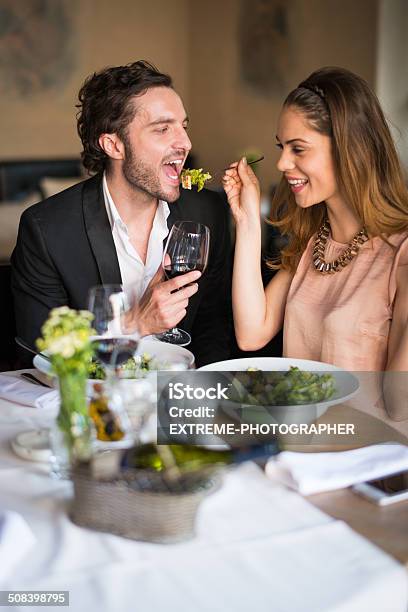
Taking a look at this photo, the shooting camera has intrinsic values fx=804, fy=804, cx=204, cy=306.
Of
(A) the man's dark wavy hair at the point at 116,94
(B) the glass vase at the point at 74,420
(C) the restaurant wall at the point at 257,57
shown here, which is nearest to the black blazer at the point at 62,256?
(A) the man's dark wavy hair at the point at 116,94

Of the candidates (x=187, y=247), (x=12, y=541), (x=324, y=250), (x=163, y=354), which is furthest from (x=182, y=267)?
(x=12, y=541)

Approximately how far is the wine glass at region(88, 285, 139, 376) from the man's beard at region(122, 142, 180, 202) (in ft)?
4.29

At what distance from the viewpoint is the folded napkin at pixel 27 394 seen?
168cm

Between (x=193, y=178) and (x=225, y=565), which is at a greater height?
(x=193, y=178)

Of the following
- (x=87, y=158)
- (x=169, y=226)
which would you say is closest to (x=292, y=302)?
(x=169, y=226)

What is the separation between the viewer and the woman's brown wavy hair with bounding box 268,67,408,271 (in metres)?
2.08

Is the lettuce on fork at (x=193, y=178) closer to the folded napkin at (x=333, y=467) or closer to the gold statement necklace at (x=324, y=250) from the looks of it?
the gold statement necklace at (x=324, y=250)

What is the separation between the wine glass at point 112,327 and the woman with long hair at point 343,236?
837 mm

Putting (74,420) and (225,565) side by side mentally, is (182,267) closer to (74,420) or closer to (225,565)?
(74,420)

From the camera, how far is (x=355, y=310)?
212 cm

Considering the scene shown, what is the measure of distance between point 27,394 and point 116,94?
1.40 m

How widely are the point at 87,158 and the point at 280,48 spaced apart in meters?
4.32

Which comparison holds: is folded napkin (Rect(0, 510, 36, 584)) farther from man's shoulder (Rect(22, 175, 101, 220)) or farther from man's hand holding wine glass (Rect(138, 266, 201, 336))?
man's shoulder (Rect(22, 175, 101, 220))

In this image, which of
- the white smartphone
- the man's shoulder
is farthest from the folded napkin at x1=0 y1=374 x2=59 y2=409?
the man's shoulder
